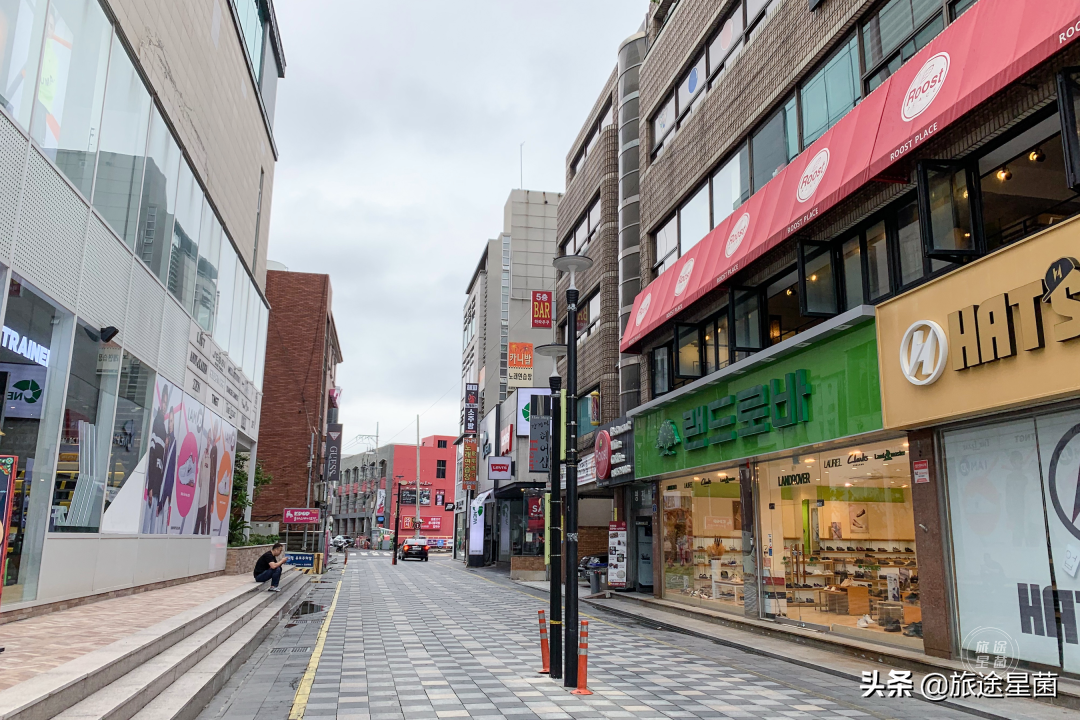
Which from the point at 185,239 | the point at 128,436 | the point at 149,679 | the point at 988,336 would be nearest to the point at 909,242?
the point at 988,336

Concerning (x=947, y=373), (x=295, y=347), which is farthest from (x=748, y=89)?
(x=295, y=347)

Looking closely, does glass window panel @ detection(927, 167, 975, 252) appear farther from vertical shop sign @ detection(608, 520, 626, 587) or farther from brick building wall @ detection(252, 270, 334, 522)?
brick building wall @ detection(252, 270, 334, 522)

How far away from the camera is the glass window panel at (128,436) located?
1508 cm

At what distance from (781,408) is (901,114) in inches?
231

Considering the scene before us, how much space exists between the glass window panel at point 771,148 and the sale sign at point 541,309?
18380 mm

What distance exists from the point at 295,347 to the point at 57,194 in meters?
43.6

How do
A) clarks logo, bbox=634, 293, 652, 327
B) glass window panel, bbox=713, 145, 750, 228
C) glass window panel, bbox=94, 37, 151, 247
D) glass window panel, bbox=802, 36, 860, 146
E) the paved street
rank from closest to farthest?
the paved street, glass window panel, bbox=94, 37, 151, 247, glass window panel, bbox=802, 36, 860, 146, glass window panel, bbox=713, 145, 750, 228, clarks logo, bbox=634, 293, 652, 327

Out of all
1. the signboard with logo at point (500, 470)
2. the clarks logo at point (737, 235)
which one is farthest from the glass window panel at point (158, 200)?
the signboard with logo at point (500, 470)

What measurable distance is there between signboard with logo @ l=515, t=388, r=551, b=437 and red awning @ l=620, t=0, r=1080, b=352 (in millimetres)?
22523

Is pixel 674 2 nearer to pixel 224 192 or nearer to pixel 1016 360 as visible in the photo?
pixel 224 192

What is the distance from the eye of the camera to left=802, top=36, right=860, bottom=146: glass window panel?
13914mm

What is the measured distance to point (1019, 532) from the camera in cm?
977

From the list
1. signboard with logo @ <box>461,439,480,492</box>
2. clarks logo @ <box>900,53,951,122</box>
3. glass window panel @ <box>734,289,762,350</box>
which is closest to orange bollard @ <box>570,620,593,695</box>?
clarks logo @ <box>900,53,951,122</box>

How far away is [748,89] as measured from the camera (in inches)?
704
